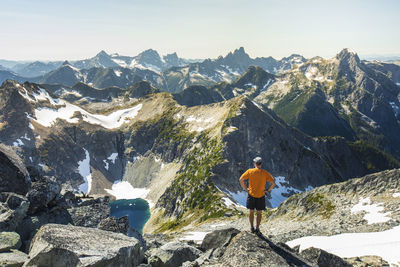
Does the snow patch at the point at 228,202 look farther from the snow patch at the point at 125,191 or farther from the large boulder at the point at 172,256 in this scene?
the snow patch at the point at 125,191

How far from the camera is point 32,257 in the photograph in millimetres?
12922

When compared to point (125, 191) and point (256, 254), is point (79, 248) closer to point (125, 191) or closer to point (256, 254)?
point (256, 254)

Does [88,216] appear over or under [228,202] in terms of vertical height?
over

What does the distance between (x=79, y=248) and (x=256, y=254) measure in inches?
363

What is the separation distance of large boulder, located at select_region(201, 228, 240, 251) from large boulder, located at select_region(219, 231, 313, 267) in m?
5.65

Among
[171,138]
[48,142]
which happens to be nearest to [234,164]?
[171,138]

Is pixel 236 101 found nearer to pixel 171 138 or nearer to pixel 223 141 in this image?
pixel 223 141

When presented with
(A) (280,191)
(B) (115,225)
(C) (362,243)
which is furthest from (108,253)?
(A) (280,191)

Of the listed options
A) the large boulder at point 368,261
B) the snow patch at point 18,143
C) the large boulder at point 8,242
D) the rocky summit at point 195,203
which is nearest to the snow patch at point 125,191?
the rocky summit at point 195,203

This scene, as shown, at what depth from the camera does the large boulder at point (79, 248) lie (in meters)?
13.1

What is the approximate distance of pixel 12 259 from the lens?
13539 mm

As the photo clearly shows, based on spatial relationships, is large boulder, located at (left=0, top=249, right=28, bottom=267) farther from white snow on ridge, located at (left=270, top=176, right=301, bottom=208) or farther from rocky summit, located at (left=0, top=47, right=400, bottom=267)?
white snow on ridge, located at (left=270, top=176, right=301, bottom=208)

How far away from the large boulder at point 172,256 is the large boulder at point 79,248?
2450 millimetres

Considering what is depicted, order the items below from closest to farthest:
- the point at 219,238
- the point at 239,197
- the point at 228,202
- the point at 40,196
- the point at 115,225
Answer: the point at 219,238 → the point at 115,225 → the point at 40,196 → the point at 228,202 → the point at 239,197
